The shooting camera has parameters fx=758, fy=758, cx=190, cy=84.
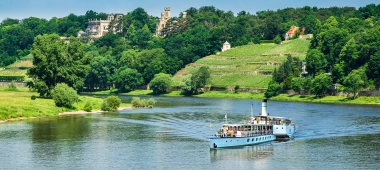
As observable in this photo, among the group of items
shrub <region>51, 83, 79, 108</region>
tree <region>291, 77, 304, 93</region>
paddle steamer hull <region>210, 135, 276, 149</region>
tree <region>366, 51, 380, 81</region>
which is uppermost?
tree <region>366, 51, 380, 81</region>

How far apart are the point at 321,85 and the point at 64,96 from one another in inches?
2602

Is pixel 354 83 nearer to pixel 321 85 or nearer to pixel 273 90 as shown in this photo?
pixel 321 85

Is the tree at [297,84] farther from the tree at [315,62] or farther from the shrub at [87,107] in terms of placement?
the shrub at [87,107]

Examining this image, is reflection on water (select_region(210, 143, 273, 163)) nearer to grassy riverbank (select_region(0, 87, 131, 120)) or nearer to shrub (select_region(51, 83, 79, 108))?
grassy riverbank (select_region(0, 87, 131, 120))

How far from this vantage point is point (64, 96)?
5271 inches

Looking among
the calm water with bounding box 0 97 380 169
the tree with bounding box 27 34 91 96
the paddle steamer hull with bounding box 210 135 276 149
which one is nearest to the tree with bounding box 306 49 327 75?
the calm water with bounding box 0 97 380 169

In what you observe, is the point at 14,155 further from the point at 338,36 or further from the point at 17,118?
the point at 338,36

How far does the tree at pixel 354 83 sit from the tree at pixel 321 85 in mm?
5709

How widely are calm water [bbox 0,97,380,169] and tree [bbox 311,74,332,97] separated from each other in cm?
4106

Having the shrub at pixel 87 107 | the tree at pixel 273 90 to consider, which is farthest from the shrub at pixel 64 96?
the tree at pixel 273 90

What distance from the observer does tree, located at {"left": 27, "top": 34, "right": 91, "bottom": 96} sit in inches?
5610

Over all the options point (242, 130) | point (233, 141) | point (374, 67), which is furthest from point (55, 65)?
point (374, 67)

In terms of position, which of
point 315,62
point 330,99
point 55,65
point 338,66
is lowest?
point 330,99

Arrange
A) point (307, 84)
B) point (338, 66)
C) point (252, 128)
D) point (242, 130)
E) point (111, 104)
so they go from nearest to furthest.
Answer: point (242, 130)
point (252, 128)
point (111, 104)
point (307, 84)
point (338, 66)
